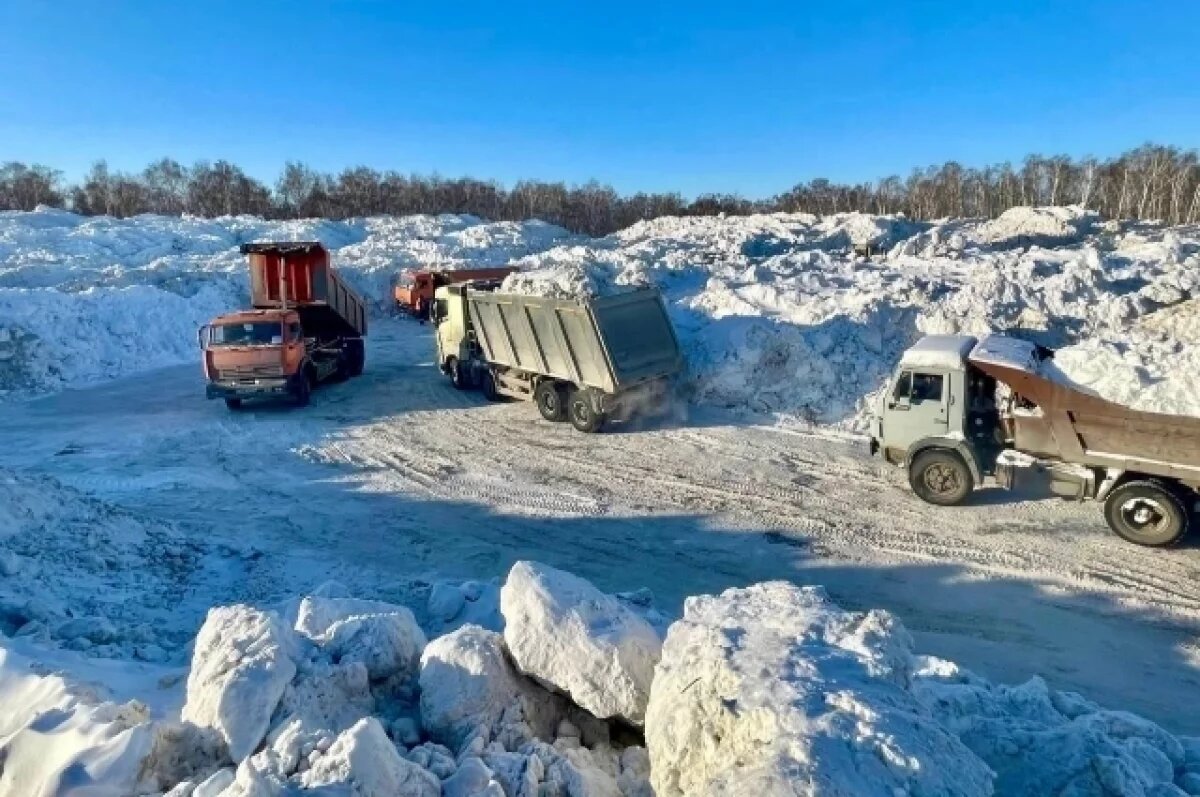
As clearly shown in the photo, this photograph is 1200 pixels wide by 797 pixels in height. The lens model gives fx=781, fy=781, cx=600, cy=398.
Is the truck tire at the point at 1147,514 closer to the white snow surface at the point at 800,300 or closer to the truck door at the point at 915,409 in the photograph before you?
the white snow surface at the point at 800,300

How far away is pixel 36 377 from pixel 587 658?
68.1ft

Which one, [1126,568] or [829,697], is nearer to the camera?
[829,697]

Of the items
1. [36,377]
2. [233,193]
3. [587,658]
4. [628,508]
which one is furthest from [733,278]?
[233,193]

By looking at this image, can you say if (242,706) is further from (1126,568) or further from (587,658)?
(1126,568)

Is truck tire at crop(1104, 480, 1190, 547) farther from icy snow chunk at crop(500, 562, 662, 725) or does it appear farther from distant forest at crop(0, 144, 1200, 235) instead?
distant forest at crop(0, 144, 1200, 235)

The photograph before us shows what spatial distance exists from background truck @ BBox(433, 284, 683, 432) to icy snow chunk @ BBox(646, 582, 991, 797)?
933 cm

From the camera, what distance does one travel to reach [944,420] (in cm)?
1063

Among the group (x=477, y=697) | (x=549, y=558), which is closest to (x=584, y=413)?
(x=549, y=558)

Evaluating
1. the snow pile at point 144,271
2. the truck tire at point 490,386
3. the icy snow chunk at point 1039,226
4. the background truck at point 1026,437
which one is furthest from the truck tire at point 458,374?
the icy snow chunk at point 1039,226

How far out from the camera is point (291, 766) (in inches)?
147

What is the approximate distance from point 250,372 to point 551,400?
20.8ft

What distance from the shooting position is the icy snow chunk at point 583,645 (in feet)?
15.4

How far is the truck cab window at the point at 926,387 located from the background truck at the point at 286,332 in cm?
1227

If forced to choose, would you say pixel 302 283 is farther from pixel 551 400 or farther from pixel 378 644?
pixel 378 644
